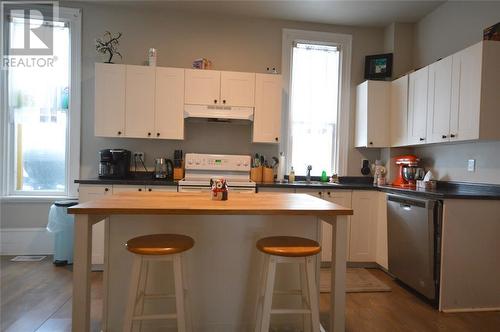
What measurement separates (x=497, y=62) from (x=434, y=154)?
45.1 inches

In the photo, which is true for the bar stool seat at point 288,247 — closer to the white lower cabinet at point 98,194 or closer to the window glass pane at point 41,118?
the white lower cabinet at point 98,194

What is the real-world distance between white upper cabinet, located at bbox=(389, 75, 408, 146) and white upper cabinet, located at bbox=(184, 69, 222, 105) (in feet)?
6.88

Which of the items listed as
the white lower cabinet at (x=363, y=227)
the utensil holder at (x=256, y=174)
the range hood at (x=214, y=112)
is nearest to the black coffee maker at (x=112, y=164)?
the range hood at (x=214, y=112)

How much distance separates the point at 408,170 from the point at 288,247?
→ 2300 mm

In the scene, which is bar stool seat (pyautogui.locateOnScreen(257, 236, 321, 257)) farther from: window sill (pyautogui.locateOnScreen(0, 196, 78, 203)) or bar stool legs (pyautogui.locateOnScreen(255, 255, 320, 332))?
window sill (pyautogui.locateOnScreen(0, 196, 78, 203))

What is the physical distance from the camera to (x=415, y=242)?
8.16 ft

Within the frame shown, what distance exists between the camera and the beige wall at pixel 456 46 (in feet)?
8.44

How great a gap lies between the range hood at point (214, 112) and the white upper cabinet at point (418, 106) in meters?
1.80

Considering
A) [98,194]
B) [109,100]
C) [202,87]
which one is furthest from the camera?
[202,87]

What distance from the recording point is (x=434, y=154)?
3170 millimetres

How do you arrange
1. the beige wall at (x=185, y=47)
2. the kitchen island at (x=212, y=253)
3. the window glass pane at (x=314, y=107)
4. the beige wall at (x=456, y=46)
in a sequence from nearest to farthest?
the kitchen island at (x=212, y=253)
the beige wall at (x=456, y=46)
the beige wall at (x=185, y=47)
the window glass pane at (x=314, y=107)

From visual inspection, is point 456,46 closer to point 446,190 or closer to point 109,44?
point 446,190

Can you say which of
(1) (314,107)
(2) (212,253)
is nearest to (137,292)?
(2) (212,253)

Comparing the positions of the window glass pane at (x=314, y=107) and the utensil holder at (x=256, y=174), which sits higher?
the window glass pane at (x=314, y=107)
